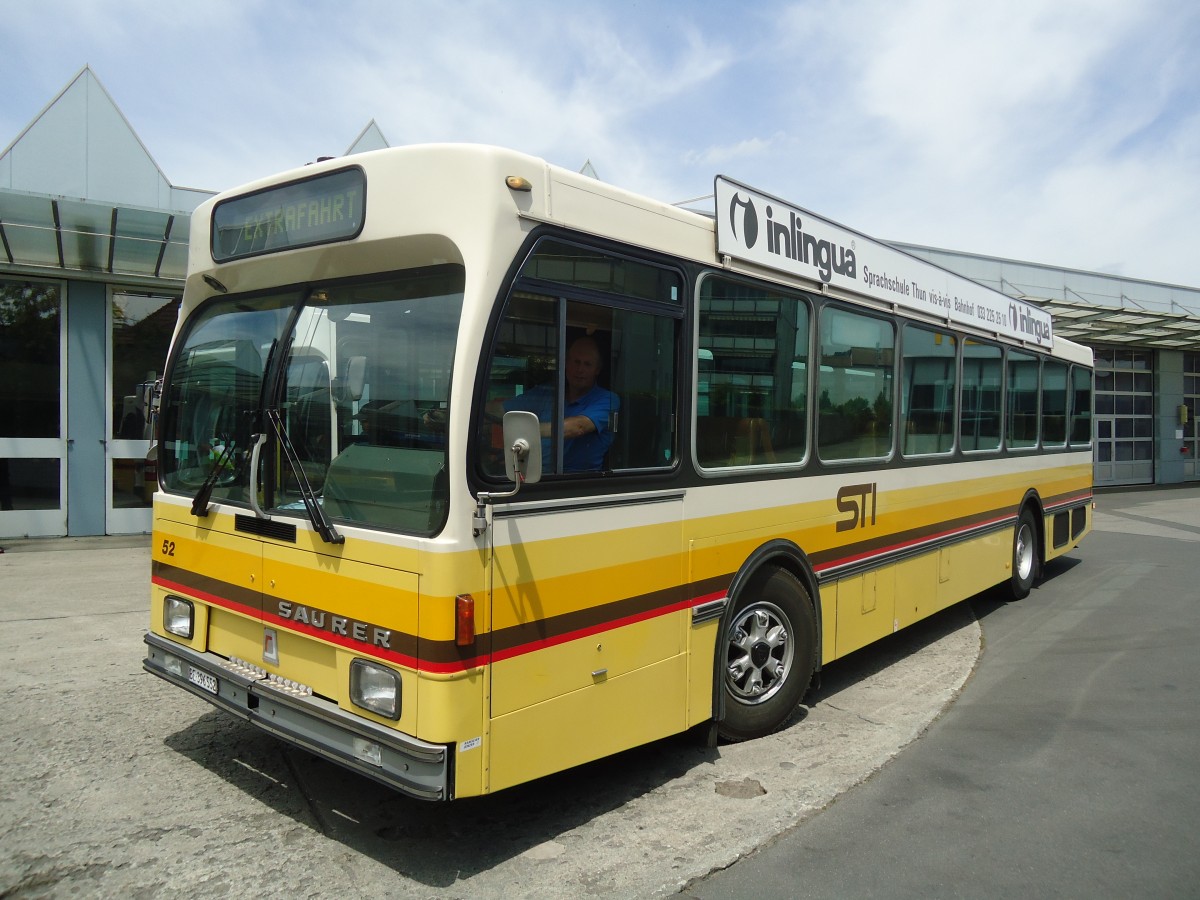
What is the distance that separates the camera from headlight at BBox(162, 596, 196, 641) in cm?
417

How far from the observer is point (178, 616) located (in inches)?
167

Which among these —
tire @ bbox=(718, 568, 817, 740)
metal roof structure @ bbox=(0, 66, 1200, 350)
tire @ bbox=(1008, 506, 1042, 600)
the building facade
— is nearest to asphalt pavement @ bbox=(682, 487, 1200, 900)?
tire @ bbox=(718, 568, 817, 740)

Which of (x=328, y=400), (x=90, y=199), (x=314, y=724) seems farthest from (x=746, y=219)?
(x=90, y=199)

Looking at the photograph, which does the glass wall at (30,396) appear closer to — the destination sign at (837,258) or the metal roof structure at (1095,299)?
the destination sign at (837,258)

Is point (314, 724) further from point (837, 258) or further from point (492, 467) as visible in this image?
point (837, 258)

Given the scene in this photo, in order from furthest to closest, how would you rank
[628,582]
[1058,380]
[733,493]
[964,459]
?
[1058,380]
[964,459]
[733,493]
[628,582]

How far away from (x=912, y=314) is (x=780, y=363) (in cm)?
203

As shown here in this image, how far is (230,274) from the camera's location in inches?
163

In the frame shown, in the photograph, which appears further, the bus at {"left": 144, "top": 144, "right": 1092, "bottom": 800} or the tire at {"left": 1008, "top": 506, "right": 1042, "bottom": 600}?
the tire at {"left": 1008, "top": 506, "right": 1042, "bottom": 600}

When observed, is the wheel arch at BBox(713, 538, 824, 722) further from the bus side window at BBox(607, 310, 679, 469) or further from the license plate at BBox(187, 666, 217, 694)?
the license plate at BBox(187, 666, 217, 694)

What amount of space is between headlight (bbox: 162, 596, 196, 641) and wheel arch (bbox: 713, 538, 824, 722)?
2558 millimetres

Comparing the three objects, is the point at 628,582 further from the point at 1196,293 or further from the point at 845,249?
the point at 1196,293

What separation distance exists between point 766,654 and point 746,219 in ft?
7.76

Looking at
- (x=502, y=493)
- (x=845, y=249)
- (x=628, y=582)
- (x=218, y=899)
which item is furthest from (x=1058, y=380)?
(x=218, y=899)
